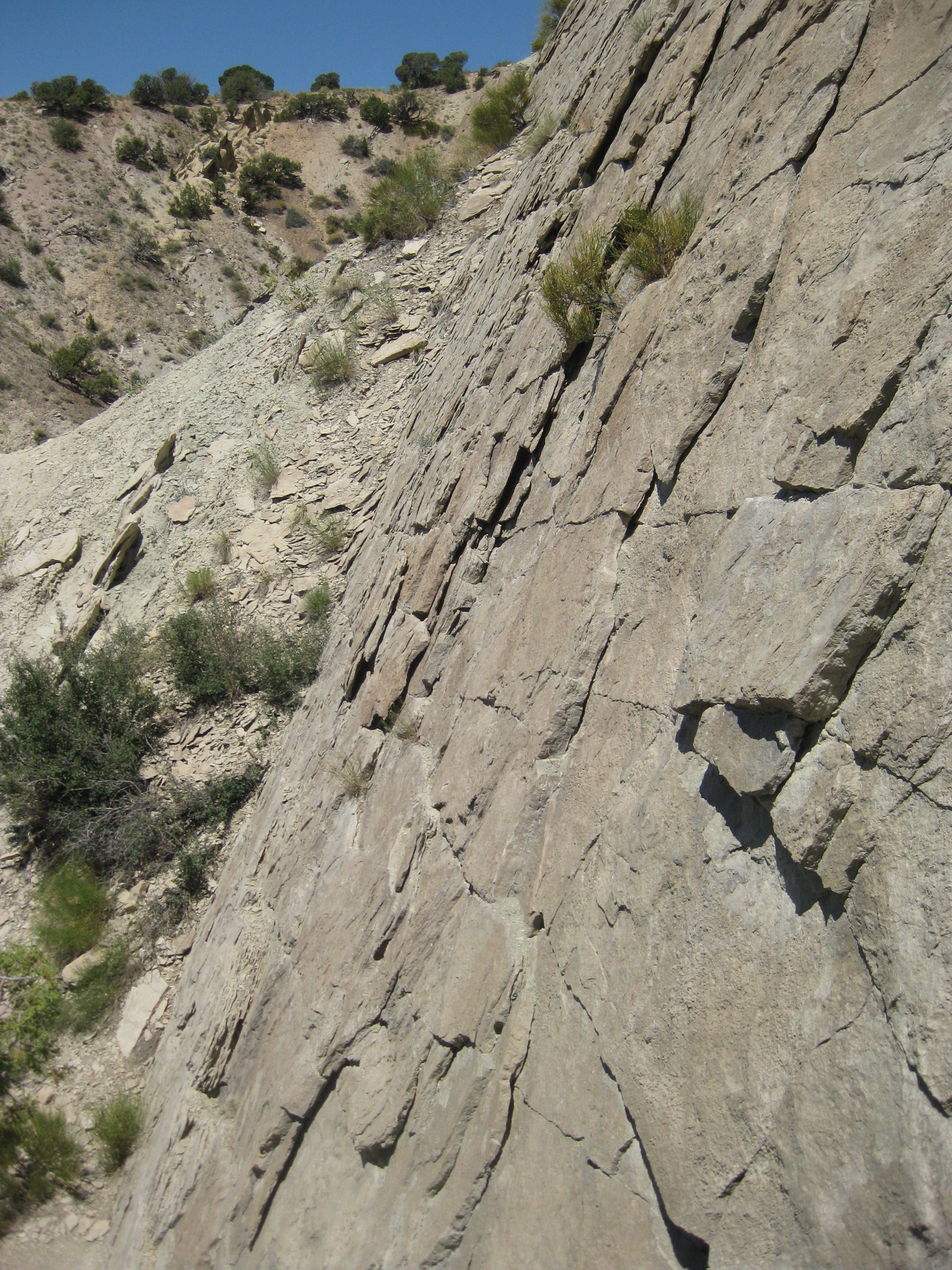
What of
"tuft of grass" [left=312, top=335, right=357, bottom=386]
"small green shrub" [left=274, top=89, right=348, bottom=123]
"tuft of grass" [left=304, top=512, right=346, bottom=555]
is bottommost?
"tuft of grass" [left=304, top=512, right=346, bottom=555]

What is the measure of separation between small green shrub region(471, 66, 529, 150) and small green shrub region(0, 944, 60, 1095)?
13757 millimetres

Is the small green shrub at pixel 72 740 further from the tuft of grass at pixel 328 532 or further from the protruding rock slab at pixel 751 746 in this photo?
the protruding rock slab at pixel 751 746

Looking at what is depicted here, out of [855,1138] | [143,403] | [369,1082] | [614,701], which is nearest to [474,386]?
[614,701]

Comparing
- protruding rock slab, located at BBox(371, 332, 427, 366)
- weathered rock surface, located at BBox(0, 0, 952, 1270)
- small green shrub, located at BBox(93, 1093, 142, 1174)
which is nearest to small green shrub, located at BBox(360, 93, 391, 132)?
protruding rock slab, located at BBox(371, 332, 427, 366)

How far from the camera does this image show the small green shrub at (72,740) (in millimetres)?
6961

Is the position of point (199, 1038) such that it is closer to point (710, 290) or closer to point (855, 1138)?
point (855, 1138)

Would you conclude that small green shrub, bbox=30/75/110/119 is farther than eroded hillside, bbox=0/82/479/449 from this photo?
Yes

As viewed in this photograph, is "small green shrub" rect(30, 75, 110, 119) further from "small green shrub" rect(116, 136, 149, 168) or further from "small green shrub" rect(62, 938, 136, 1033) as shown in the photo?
"small green shrub" rect(62, 938, 136, 1033)

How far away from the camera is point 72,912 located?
618cm

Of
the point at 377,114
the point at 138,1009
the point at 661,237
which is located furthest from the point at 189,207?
the point at 661,237

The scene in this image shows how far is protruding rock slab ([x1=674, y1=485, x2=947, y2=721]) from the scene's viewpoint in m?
1.75

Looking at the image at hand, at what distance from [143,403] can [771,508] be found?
12.7m

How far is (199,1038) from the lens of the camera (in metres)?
4.94

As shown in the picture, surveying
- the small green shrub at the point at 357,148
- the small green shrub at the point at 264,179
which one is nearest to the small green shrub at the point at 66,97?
the small green shrub at the point at 264,179
